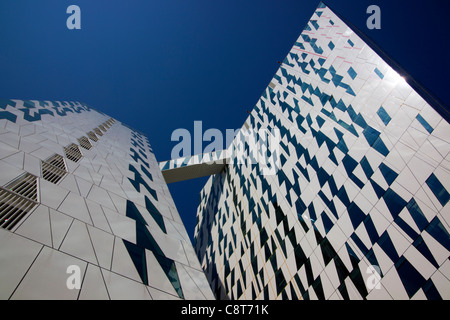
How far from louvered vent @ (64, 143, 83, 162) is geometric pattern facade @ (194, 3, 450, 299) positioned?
1287cm

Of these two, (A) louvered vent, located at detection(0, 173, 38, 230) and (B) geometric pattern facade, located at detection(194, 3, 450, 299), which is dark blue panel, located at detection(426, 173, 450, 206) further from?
(A) louvered vent, located at detection(0, 173, 38, 230)

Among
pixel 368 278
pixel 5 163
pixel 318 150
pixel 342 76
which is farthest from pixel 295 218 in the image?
pixel 5 163

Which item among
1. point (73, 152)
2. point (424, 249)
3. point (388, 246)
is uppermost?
point (73, 152)

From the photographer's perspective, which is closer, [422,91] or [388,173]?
[388,173]

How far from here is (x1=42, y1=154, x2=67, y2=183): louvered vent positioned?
7.29 m

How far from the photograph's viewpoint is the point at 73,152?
35.7 ft

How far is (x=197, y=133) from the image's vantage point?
1030 inches

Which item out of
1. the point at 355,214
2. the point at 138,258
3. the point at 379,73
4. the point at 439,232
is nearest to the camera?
the point at 138,258

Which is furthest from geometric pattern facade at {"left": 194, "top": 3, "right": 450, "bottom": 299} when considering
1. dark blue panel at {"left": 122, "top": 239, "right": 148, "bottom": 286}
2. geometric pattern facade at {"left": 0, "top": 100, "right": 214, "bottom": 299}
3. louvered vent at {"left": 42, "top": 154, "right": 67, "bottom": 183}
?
louvered vent at {"left": 42, "top": 154, "right": 67, "bottom": 183}

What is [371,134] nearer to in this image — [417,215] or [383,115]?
[383,115]

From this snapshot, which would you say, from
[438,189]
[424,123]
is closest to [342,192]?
[438,189]

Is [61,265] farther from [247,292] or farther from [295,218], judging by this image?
[247,292]

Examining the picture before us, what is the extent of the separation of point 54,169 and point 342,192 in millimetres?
12964

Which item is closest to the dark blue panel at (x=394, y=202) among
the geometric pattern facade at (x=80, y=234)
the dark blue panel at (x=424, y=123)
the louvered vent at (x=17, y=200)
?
the dark blue panel at (x=424, y=123)
